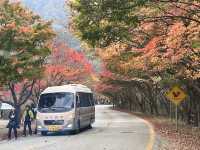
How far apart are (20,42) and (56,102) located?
4142mm

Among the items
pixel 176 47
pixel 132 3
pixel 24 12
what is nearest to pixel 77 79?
pixel 24 12

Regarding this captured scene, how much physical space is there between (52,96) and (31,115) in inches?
69.7

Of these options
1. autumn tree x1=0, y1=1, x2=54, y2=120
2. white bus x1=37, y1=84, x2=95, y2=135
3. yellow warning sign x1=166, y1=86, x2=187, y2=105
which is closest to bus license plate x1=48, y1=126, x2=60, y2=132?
white bus x1=37, y1=84, x2=95, y2=135

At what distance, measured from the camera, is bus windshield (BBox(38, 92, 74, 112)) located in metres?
30.4

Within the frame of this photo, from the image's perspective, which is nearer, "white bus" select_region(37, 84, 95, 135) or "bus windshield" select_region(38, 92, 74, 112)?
"white bus" select_region(37, 84, 95, 135)

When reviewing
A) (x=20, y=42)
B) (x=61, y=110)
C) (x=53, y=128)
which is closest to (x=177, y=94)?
(x=61, y=110)

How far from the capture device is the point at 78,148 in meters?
21.3

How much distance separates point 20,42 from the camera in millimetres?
32125

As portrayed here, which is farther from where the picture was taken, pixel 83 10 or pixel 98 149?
pixel 98 149

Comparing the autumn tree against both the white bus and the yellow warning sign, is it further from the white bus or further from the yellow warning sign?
the yellow warning sign

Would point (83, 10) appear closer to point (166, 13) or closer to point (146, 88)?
point (166, 13)

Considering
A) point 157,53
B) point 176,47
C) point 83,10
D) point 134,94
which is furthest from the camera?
point 134,94

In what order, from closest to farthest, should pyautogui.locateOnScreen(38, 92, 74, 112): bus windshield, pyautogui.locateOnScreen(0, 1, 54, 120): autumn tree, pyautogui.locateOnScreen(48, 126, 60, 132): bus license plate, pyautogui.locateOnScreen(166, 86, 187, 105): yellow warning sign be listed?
pyautogui.locateOnScreen(48, 126, 60, 132): bus license plate, pyautogui.locateOnScreen(38, 92, 74, 112): bus windshield, pyautogui.locateOnScreen(0, 1, 54, 120): autumn tree, pyautogui.locateOnScreen(166, 86, 187, 105): yellow warning sign

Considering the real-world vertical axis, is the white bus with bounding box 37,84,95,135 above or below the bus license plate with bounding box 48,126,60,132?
above
